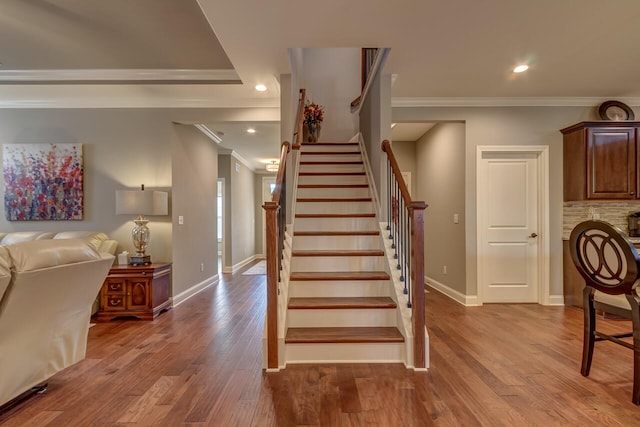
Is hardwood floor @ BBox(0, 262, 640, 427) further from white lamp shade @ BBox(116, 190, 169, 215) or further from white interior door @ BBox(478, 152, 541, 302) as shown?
white lamp shade @ BBox(116, 190, 169, 215)

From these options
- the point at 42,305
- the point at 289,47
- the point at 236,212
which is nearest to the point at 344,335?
the point at 42,305

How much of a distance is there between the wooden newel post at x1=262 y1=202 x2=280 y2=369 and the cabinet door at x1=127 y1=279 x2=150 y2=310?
2.04 m

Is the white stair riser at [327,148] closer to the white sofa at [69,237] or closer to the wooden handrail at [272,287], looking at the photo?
the wooden handrail at [272,287]

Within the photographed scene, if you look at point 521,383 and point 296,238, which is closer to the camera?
point 521,383

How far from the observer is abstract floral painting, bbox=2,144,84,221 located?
4.03 meters

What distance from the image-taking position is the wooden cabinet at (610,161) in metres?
3.73

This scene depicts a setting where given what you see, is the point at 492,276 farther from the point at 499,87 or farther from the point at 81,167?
the point at 81,167

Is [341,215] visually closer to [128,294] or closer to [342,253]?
[342,253]

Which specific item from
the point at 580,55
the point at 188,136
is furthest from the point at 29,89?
the point at 580,55

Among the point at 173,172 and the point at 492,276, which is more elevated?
the point at 173,172

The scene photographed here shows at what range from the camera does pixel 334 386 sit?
2.09m

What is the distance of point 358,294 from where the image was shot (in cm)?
289

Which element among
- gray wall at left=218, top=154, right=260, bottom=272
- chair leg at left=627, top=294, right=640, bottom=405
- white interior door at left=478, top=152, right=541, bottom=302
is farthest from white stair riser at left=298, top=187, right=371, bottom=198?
gray wall at left=218, top=154, right=260, bottom=272

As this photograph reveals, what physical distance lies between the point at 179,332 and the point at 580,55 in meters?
4.79
